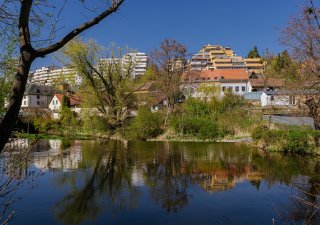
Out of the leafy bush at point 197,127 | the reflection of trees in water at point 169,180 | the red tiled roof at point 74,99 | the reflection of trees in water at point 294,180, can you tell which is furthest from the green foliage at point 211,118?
the red tiled roof at point 74,99

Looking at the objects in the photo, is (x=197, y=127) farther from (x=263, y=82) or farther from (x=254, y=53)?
(x=254, y=53)

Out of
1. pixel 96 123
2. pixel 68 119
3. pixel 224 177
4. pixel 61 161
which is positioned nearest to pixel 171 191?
pixel 224 177

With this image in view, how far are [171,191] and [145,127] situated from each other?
22556mm

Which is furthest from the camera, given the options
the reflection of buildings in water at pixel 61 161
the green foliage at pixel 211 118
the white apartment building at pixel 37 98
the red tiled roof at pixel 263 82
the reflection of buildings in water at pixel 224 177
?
the white apartment building at pixel 37 98

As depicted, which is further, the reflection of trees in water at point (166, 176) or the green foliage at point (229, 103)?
the green foliage at point (229, 103)

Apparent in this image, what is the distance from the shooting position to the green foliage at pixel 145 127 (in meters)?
35.5

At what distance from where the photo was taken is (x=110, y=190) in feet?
43.3

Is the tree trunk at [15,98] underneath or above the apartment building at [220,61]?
underneath

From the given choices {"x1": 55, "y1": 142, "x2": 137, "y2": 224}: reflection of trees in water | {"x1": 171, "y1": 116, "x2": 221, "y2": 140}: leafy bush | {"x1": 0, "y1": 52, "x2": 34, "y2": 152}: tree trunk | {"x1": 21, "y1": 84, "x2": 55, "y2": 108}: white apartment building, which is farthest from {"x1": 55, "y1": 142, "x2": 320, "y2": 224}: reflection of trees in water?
{"x1": 21, "y1": 84, "x2": 55, "y2": 108}: white apartment building

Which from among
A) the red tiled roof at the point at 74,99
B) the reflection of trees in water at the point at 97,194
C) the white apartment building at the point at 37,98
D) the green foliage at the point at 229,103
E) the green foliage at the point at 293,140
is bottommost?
the reflection of trees in water at the point at 97,194

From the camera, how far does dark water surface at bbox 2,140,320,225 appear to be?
10008 mm

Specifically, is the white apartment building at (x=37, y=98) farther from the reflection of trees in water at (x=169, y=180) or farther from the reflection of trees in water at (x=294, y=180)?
the reflection of trees in water at (x=294, y=180)

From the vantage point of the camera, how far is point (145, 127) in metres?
35.6

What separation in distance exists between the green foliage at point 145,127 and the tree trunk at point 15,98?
32.2m
